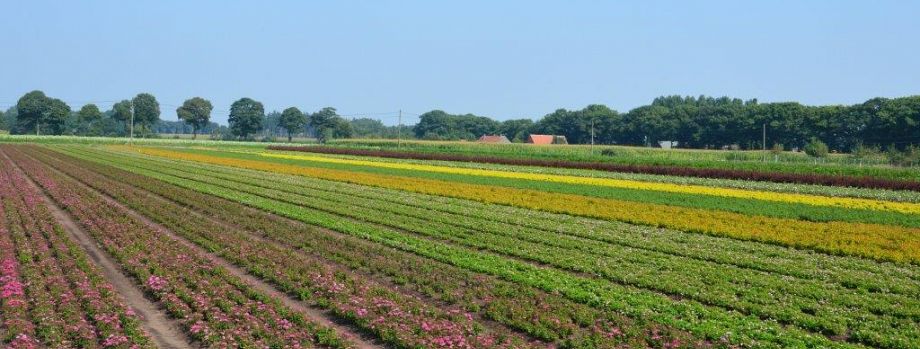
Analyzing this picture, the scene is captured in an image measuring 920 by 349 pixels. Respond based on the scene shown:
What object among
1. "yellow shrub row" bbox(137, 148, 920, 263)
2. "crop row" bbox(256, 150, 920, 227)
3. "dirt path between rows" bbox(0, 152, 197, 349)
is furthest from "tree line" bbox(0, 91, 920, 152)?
"dirt path between rows" bbox(0, 152, 197, 349)

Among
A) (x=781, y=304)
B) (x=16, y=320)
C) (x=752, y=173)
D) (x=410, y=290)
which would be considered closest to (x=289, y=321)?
(x=410, y=290)

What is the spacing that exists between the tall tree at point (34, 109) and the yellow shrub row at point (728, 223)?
161m

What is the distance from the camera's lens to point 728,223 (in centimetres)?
2531

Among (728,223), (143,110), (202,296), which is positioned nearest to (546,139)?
(143,110)

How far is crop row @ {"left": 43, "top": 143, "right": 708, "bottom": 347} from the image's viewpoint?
1198 centimetres

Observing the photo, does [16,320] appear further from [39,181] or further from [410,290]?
[39,181]

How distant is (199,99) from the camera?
198 meters

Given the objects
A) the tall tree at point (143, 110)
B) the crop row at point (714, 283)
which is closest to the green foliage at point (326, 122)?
the tall tree at point (143, 110)

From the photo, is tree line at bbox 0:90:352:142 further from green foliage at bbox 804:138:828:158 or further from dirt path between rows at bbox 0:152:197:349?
dirt path between rows at bbox 0:152:197:349

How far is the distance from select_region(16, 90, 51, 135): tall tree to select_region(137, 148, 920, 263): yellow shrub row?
16129 centimetres

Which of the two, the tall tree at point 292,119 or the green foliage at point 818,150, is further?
the tall tree at point 292,119

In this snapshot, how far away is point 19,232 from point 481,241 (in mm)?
12460

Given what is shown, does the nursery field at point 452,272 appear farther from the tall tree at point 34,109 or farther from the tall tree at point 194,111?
the tall tree at point 194,111

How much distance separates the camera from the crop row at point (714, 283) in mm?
12789
